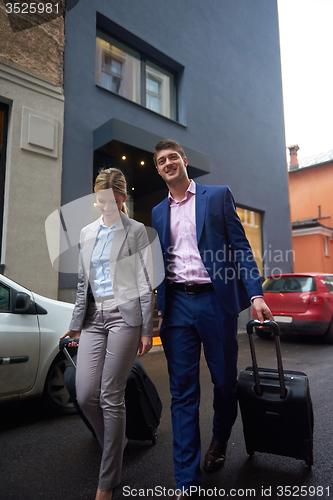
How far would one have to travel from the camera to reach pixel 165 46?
976 cm

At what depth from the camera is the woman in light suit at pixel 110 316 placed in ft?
6.79

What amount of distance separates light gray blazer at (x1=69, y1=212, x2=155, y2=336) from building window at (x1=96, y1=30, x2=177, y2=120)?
281 inches

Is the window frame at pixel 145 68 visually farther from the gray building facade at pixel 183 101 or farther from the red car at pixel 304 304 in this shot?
the red car at pixel 304 304

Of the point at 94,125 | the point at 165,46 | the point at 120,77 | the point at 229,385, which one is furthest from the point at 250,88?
the point at 229,385

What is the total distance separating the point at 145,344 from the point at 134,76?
8745 mm

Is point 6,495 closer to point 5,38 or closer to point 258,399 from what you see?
point 258,399

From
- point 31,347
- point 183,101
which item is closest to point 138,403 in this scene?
point 31,347

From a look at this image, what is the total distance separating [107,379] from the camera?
2.07 metres

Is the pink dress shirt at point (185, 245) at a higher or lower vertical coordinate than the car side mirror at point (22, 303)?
higher

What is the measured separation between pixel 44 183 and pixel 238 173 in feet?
22.3

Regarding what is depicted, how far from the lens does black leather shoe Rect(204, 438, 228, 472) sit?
241 centimetres
